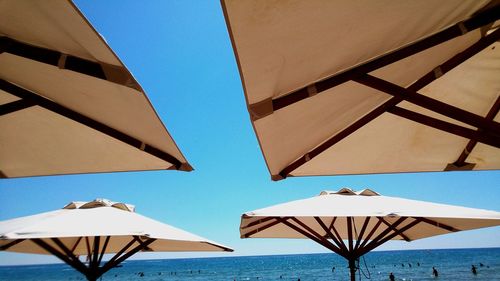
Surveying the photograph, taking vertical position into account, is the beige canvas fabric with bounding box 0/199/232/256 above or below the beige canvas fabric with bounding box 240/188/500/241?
below

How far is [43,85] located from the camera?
2.50 metres

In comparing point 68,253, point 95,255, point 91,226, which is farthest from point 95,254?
point 91,226

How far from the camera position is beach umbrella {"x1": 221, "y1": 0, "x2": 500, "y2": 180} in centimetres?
159

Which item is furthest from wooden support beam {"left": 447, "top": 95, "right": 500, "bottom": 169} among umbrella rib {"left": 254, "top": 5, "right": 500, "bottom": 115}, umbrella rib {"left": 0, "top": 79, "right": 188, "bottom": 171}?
umbrella rib {"left": 0, "top": 79, "right": 188, "bottom": 171}

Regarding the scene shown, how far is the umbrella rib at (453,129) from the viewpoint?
7.13 feet

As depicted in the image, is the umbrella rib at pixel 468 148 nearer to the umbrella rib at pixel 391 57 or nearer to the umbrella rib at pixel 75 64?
the umbrella rib at pixel 391 57

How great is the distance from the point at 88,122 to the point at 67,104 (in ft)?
0.74

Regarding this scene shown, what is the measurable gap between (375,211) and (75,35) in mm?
3476

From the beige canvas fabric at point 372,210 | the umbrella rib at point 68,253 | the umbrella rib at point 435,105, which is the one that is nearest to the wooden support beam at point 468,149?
the beige canvas fabric at point 372,210

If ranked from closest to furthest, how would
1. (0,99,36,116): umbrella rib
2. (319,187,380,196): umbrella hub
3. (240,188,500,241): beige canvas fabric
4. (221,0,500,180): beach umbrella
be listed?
1. (221,0,500,180): beach umbrella
2. (0,99,36,116): umbrella rib
3. (240,188,500,241): beige canvas fabric
4. (319,187,380,196): umbrella hub

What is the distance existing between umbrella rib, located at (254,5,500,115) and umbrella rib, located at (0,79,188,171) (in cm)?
140

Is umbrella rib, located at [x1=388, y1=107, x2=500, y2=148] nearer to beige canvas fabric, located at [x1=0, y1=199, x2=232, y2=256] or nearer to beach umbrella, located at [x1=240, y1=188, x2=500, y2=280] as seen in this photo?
beach umbrella, located at [x1=240, y1=188, x2=500, y2=280]

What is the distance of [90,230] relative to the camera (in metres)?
3.86

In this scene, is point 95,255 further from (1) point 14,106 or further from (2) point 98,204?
(1) point 14,106
